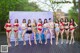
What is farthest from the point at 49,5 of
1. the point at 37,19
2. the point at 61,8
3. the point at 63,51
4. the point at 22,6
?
the point at 63,51

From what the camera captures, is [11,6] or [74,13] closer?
[74,13]

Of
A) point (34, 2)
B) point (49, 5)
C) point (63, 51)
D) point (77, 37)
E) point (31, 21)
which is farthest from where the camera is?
point (34, 2)

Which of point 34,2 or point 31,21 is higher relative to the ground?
point 34,2

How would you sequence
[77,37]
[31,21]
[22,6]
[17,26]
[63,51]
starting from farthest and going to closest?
[22,6] < [77,37] < [31,21] < [17,26] < [63,51]

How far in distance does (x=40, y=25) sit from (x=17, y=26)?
3.77 feet

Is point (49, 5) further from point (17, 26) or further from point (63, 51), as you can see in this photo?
point (63, 51)

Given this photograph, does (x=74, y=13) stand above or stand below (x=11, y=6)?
below

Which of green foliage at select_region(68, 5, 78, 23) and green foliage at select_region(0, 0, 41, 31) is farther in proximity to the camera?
green foliage at select_region(0, 0, 41, 31)

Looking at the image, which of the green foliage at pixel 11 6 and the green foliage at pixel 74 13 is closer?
the green foliage at pixel 74 13

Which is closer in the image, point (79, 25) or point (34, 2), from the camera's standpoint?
point (79, 25)

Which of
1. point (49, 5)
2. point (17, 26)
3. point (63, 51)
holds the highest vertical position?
point (49, 5)

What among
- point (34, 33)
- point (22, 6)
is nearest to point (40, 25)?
point (34, 33)

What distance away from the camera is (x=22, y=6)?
19.2 m

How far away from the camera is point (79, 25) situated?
13234 mm
